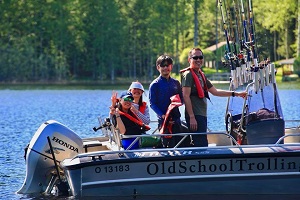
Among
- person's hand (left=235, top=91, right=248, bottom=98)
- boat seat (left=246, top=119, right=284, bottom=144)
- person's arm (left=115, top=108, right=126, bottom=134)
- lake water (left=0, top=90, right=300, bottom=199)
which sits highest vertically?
person's hand (left=235, top=91, right=248, bottom=98)

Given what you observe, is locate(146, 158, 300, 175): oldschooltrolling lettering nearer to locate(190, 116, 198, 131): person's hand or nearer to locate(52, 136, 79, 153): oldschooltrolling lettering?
locate(190, 116, 198, 131): person's hand

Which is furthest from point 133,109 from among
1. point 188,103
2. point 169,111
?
point 188,103

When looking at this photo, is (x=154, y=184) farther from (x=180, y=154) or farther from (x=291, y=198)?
(x=291, y=198)

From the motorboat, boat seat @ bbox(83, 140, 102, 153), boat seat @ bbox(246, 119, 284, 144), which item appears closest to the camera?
the motorboat

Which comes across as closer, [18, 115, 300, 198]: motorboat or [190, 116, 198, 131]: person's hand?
[18, 115, 300, 198]: motorboat

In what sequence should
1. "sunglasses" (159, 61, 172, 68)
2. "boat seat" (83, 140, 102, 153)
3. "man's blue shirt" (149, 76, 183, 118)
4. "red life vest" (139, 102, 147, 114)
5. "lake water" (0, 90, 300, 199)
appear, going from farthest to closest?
"lake water" (0, 90, 300, 199), "boat seat" (83, 140, 102, 153), "red life vest" (139, 102, 147, 114), "man's blue shirt" (149, 76, 183, 118), "sunglasses" (159, 61, 172, 68)

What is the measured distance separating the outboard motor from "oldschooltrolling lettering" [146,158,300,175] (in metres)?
1.95

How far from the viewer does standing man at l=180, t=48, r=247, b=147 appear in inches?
533

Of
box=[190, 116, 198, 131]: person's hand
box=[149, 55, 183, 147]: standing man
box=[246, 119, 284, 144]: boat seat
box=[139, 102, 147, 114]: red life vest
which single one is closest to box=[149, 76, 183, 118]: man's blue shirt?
box=[149, 55, 183, 147]: standing man

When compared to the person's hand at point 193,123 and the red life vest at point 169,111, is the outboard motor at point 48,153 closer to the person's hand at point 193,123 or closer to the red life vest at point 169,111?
the red life vest at point 169,111

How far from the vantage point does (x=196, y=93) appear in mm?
13648

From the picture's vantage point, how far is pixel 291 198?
Result: 13539mm

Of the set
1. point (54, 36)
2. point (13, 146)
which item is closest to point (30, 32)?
point (54, 36)

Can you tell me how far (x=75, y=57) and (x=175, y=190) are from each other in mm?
87637
